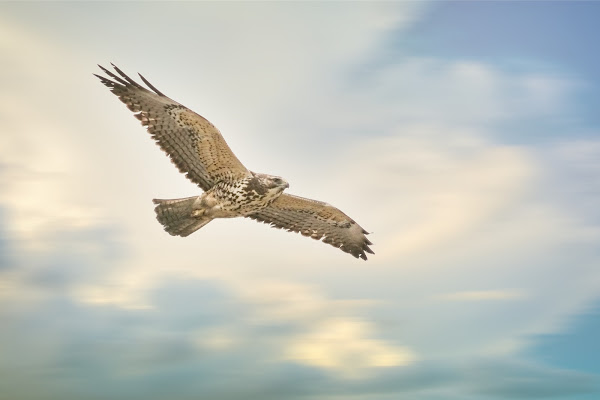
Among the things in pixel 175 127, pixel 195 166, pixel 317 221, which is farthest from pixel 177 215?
pixel 317 221

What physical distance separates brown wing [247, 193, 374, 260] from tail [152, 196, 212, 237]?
126 cm

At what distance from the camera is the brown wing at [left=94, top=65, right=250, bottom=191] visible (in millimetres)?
13445

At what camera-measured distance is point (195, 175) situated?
13.9 m

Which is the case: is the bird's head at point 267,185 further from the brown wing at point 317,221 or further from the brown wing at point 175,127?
the brown wing at point 317,221

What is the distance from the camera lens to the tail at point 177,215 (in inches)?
546

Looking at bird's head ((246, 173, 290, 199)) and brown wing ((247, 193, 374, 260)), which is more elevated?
brown wing ((247, 193, 374, 260))

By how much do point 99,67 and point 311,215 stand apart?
14.3ft

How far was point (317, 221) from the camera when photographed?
15.3 metres

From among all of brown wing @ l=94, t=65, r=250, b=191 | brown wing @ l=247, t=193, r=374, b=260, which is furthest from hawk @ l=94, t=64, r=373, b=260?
brown wing @ l=247, t=193, r=374, b=260

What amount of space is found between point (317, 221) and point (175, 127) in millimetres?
3228

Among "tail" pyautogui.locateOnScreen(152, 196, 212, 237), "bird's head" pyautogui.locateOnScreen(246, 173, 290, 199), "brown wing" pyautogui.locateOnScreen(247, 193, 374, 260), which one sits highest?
"brown wing" pyautogui.locateOnScreen(247, 193, 374, 260)

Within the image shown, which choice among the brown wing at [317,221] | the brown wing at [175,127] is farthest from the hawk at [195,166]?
the brown wing at [317,221]

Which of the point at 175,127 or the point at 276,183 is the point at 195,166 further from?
the point at 276,183

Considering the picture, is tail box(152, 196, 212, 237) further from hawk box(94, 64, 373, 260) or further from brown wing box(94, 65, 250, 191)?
brown wing box(94, 65, 250, 191)
